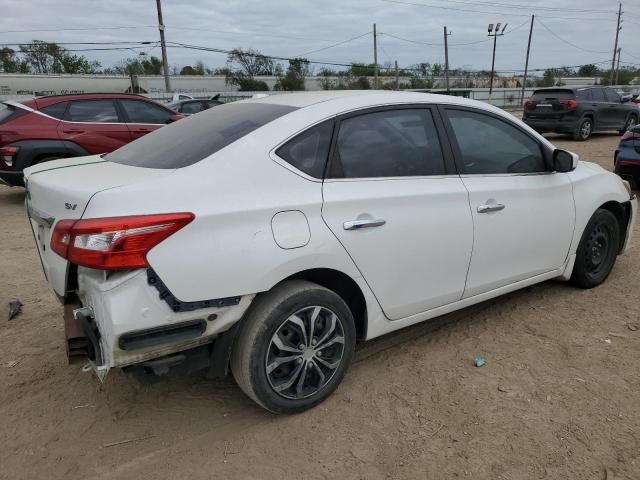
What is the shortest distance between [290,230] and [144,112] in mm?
7277

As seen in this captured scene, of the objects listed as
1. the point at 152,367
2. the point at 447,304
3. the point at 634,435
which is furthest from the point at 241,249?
the point at 634,435

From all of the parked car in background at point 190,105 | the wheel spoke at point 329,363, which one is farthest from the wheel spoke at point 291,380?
the parked car in background at point 190,105

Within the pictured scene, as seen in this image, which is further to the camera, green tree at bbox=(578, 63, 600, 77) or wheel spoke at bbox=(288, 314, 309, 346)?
green tree at bbox=(578, 63, 600, 77)

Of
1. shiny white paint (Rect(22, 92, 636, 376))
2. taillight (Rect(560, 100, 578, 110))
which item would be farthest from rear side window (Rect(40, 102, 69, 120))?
taillight (Rect(560, 100, 578, 110))

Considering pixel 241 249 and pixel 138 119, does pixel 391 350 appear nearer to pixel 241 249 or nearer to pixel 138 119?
pixel 241 249

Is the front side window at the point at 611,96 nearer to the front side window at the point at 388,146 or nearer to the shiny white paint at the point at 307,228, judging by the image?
the shiny white paint at the point at 307,228

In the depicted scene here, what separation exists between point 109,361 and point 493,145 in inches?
106

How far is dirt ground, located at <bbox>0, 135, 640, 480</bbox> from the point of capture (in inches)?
96.3

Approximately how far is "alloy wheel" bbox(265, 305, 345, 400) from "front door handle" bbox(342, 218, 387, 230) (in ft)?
1.45

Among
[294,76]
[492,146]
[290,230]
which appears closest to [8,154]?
[290,230]

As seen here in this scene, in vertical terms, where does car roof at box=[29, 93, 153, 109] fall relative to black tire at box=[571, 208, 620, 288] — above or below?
above

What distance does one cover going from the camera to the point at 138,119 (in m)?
8.74

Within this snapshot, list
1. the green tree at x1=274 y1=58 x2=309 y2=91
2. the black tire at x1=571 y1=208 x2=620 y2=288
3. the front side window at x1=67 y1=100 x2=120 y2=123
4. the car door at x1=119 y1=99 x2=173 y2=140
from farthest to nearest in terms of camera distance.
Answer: the green tree at x1=274 y1=58 x2=309 y2=91 → the car door at x1=119 y1=99 x2=173 y2=140 → the front side window at x1=67 y1=100 x2=120 y2=123 → the black tire at x1=571 y1=208 x2=620 y2=288

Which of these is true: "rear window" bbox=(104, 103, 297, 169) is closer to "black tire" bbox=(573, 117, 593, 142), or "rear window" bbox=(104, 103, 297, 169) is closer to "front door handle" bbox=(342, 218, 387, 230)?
"front door handle" bbox=(342, 218, 387, 230)
